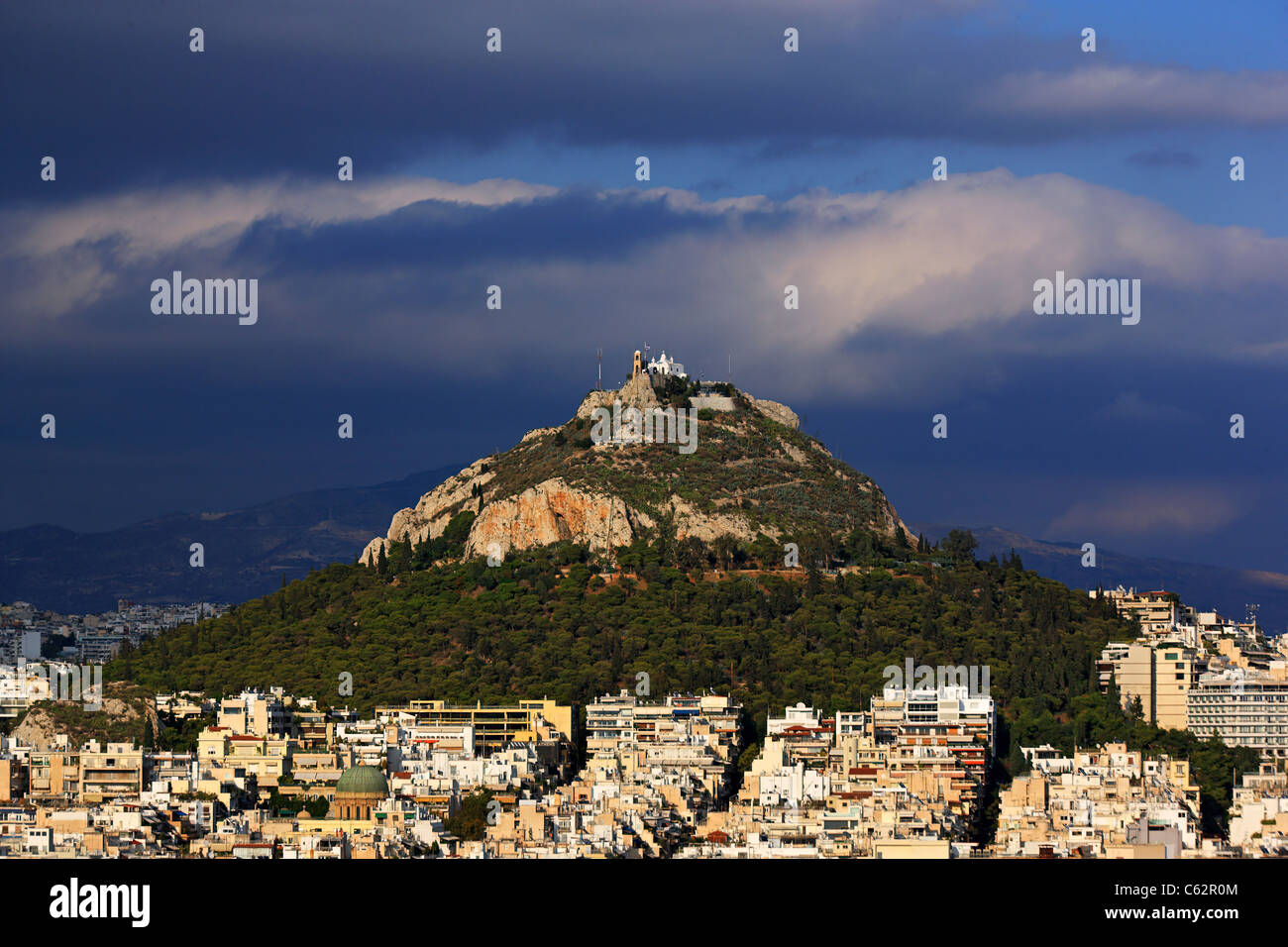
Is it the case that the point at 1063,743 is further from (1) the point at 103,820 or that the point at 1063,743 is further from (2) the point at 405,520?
(2) the point at 405,520

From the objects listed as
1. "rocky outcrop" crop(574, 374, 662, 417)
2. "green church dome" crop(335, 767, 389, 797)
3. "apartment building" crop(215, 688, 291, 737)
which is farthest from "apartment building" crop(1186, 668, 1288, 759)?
"rocky outcrop" crop(574, 374, 662, 417)

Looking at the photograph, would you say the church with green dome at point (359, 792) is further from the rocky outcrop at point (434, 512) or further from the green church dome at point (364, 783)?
the rocky outcrop at point (434, 512)

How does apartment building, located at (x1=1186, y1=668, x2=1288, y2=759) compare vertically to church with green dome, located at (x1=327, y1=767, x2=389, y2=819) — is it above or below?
above

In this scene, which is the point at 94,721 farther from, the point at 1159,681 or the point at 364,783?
the point at 1159,681

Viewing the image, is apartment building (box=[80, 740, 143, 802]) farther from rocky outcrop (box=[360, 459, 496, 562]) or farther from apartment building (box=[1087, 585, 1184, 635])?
apartment building (box=[1087, 585, 1184, 635])

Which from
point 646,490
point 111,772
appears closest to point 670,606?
point 646,490

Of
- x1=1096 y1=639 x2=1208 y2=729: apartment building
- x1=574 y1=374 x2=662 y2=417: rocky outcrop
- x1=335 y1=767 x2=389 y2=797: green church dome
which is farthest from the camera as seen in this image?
x1=574 y1=374 x2=662 y2=417: rocky outcrop
